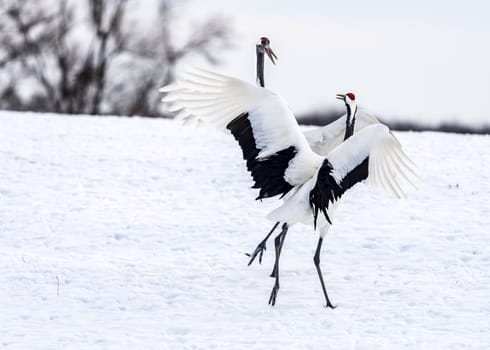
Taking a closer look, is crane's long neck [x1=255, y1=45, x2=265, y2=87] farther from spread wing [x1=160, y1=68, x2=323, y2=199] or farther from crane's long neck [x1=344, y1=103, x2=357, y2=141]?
crane's long neck [x1=344, y1=103, x2=357, y2=141]

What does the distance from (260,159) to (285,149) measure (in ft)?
0.72

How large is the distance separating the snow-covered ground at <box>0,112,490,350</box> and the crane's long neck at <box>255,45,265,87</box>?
69.6 inches

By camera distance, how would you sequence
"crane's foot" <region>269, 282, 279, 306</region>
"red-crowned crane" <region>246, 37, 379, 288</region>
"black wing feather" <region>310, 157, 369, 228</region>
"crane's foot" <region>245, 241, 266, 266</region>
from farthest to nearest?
"crane's foot" <region>245, 241, 266, 266</region>
"red-crowned crane" <region>246, 37, 379, 288</region>
"crane's foot" <region>269, 282, 279, 306</region>
"black wing feather" <region>310, 157, 369, 228</region>

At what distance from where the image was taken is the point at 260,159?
878cm

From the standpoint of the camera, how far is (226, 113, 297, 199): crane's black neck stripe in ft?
28.7

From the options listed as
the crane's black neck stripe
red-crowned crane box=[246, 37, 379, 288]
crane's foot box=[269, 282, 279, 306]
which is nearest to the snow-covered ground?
crane's foot box=[269, 282, 279, 306]

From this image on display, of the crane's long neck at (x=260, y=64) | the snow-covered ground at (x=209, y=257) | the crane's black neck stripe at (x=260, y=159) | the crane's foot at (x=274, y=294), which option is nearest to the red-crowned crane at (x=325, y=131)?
the crane's long neck at (x=260, y=64)

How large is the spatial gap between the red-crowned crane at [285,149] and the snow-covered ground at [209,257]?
1.84 ft

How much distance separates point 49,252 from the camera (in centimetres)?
1064

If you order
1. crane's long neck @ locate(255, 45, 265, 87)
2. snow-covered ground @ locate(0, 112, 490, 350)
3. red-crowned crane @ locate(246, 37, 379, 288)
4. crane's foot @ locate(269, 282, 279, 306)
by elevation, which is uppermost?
crane's long neck @ locate(255, 45, 265, 87)

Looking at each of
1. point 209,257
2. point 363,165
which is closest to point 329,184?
point 363,165

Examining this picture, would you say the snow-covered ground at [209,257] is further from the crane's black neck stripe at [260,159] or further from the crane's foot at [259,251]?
the crane's black neck stripe at [260,159]

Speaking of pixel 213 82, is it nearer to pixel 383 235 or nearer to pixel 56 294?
pixel 56 294

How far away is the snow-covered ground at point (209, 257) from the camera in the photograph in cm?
845
